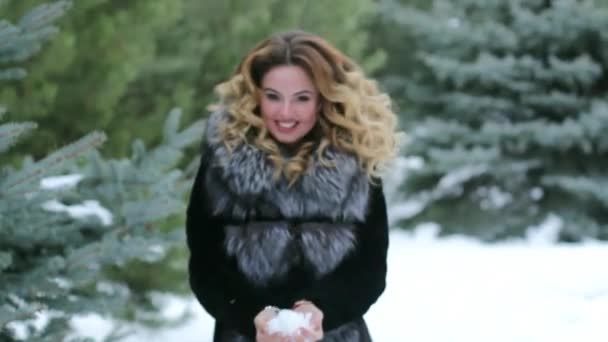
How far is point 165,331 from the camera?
6.39 meters

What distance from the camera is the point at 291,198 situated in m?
2.71

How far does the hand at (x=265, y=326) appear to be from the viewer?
99.7 inches

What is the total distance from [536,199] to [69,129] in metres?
5.40

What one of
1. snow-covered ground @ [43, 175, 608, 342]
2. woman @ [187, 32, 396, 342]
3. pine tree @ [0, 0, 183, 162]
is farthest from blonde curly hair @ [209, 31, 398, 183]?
pine tree @ [0, 0, 183, 162]

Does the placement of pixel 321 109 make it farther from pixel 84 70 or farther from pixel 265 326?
pixel 84 70

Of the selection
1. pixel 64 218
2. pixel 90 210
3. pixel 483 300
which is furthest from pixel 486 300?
pixel 64 218

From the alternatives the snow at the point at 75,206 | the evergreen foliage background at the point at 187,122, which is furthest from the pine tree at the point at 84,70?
the snow at the point at 75,206

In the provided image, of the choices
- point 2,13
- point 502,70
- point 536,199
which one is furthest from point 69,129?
point 536,199

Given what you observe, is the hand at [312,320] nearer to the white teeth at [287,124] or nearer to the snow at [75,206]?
the white teeth at [287,124]

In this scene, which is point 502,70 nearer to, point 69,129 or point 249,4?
point 249,4

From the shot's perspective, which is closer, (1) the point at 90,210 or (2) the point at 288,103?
(2) the point at 288,103

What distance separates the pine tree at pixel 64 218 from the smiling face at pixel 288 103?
2.63ft

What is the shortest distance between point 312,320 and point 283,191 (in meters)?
0.35

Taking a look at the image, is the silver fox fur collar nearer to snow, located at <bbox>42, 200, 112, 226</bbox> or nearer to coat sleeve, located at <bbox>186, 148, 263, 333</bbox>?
coat sleeve, located at <bbox>186, 148, 263, 333</bbox>
